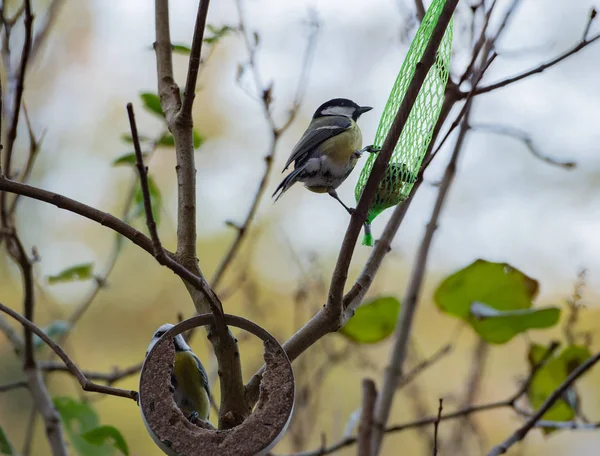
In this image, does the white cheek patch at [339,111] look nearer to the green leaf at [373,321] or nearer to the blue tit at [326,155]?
the blue tit at [326,155]

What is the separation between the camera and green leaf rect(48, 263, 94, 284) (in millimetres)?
1479

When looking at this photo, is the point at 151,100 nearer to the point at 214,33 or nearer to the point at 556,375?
the point at 214,33

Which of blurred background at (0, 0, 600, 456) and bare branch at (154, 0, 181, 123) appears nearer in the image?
bare branch at (154, 0, 181, 123)

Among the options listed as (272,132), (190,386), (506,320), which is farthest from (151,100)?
(506,320)

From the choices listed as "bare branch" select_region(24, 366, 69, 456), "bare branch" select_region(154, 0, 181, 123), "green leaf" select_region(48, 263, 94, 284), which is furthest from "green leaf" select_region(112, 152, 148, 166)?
"bare branch" select_region(24, 366, 69, 456)

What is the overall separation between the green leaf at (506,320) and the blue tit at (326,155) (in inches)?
13.0

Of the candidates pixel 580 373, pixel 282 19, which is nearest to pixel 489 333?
pixel 580 373

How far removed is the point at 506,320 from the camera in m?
1.28

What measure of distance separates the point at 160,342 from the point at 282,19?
2885 millimetres

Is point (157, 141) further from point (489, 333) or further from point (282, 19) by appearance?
point (282, 19)

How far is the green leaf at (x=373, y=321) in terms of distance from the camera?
1422 mm

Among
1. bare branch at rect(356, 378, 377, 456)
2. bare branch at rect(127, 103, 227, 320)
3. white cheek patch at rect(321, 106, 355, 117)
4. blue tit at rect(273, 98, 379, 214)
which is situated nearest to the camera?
bare branch at rect(127, 103, 227, 320)

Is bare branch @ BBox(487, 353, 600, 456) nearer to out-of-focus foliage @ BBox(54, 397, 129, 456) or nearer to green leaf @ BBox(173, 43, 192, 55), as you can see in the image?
out-of-focus foliage @ BBox(54, 397, 129, 456)

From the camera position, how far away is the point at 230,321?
814 millimetres
